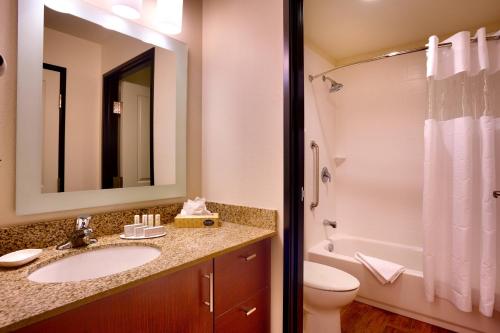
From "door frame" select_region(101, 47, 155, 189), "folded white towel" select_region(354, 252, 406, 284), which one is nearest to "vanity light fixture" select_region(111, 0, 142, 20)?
"door frame" select_region(101, 47, 155, 189)

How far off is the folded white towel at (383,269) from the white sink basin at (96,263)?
1.67 m

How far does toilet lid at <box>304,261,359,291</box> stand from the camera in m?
1.52

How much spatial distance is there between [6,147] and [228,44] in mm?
1175

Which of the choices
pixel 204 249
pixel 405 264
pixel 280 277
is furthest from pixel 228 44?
pixel 405 264

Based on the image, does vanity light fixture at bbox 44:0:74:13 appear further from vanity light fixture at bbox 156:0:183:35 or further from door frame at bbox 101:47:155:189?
vanity light fixture at bbox 156:0:183:35

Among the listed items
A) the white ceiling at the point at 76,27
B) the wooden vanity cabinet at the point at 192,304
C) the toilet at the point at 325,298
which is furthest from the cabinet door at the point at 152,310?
the white ceiling at the point at 76,27

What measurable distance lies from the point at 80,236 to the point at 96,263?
129 mm

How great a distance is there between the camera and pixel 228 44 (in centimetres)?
155

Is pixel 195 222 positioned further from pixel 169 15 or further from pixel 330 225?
pixel 330 225

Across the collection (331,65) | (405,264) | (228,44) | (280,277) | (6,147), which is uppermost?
(331,65)

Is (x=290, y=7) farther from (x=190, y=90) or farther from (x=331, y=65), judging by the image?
(x=331, y=65)

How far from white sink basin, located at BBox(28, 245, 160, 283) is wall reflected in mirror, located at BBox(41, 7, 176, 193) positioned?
313mm

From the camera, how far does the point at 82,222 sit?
1.07 meters

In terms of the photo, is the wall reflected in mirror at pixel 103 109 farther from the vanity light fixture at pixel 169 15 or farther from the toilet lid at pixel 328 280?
the toilet lid at pixel 328 280
